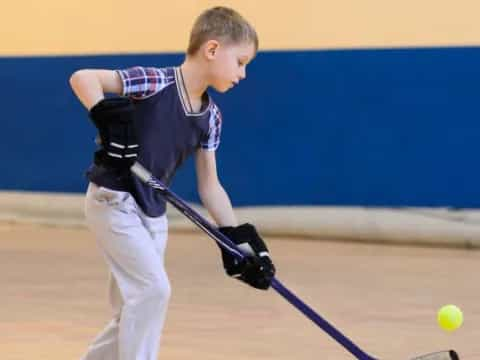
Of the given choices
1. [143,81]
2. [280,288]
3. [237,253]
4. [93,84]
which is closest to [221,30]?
[143,81]

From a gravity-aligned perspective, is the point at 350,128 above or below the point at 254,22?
below

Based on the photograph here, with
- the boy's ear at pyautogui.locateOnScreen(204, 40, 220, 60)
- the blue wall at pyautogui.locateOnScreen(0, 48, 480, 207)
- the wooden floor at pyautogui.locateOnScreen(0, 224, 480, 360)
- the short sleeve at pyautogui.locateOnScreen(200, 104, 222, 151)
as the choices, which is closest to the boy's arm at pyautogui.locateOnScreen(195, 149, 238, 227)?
the short sleeve at pyautogui.locateOnScreen(200, 104, 222, 151)

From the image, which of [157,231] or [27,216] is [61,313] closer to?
[157,231]

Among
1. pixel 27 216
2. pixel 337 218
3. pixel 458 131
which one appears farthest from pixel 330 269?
pixel 27 216

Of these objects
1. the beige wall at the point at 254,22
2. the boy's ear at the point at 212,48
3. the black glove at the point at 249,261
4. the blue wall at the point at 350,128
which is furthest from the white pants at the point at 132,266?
the beige wall at the point at 254,22

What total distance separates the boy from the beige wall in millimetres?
4306

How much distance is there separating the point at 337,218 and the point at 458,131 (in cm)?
97

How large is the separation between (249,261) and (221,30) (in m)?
0.70

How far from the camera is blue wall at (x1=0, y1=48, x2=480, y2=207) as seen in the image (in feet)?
24.8

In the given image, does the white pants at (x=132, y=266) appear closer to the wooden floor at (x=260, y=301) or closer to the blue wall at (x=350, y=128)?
the wooden floor at (x=260, y=301)

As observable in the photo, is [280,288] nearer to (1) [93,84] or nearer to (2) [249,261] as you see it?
(2) [249,261]

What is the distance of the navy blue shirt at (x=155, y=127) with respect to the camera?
345 centimetres

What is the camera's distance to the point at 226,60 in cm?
349

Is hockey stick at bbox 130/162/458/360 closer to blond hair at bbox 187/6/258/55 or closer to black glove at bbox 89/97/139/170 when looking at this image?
black glove at bbox 89/97/139/170
